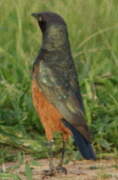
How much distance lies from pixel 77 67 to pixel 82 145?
3.19 m

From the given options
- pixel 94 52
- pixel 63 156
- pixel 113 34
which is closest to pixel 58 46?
pixel 63 156

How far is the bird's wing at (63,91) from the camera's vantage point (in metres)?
5.57

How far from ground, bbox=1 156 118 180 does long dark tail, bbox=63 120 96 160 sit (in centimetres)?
20

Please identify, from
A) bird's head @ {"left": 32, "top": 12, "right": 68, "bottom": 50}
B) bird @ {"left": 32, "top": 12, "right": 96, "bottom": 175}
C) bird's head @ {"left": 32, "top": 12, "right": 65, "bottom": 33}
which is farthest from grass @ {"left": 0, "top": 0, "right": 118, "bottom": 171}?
bird's head @ {"left": 32, "top": 12, "right": 65, "bottom": 33}

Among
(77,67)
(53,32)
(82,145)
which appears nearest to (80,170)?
(82,145)

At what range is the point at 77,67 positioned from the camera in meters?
8.55

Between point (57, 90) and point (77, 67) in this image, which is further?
point (77, 67)

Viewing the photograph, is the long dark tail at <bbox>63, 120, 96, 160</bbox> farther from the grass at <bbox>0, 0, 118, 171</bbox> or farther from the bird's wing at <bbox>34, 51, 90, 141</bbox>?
the grass at <bbox>0, 0, 118, 171</bbox>

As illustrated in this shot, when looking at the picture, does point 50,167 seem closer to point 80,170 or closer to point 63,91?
point 80,170

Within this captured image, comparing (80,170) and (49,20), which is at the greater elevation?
(49,20)

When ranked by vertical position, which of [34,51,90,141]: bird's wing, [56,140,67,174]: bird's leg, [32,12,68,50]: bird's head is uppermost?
[32,12,68,50]: bird's head

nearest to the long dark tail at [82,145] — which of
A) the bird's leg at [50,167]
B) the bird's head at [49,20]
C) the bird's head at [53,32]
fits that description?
the bird's leg at [50,167]

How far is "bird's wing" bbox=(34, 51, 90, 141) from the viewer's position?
219 inches

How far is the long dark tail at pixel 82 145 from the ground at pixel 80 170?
20cm
